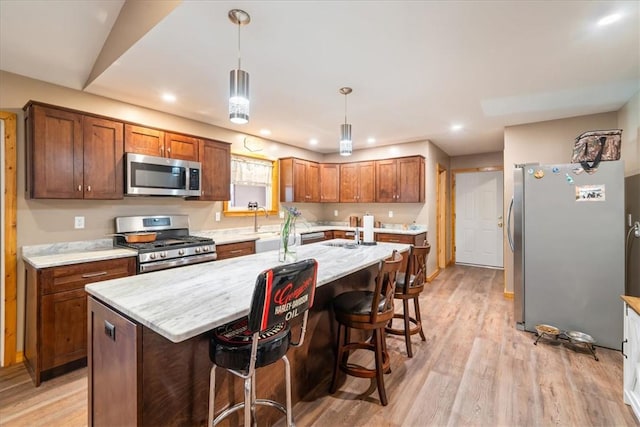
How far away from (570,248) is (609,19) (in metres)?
2.02

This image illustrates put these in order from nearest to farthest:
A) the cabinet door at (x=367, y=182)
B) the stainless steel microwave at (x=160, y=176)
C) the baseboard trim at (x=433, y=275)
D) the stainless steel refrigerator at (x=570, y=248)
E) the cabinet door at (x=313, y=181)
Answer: the stainless steel refrigerator at (x=570, y=248) < the stainless steel microwave at (x=160, y=176) < the baseboard trim at (x=433, y=275) < the cabinet door at (x=367, y=182) < the cabinet door at (x=313, y=181)

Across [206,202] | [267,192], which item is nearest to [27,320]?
[206,202]

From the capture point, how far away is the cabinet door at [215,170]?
379 centimetres

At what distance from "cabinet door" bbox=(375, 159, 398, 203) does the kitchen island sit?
145 inches

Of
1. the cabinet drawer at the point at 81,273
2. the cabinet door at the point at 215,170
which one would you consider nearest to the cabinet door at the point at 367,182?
the cabinet door at the point at 215,170

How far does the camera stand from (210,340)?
4.41ft

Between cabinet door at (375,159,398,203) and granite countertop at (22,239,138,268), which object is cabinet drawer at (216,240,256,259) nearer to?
granite countertop at (22,239,138,268)

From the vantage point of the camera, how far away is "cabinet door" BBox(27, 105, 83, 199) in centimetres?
252

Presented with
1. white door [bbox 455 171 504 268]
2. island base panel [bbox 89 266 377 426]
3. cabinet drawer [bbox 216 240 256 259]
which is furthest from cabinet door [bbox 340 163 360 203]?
island base panel [bbox 89 266 377 426]

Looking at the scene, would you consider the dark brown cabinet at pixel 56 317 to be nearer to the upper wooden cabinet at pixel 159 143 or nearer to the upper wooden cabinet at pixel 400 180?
the upper wooden cabinet at pixel 159 143

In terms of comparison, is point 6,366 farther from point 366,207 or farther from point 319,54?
point 366,207

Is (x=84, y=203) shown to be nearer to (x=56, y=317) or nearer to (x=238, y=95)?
(x=56, y=317)

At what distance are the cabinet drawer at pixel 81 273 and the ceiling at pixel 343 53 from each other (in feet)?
5.49

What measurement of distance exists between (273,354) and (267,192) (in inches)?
159
